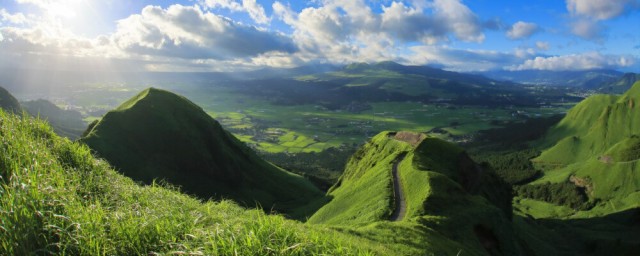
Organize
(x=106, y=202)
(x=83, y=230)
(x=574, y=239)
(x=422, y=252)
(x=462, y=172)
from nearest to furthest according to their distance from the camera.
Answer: (x=83, y=230) → (x=106, y=202) → (x=422, y=252) → (x=462, y=172) → (x=574, y=239)

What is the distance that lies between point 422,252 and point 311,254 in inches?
971

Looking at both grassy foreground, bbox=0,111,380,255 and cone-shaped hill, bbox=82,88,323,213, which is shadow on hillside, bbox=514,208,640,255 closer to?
cone-shaped hill, bbox=82,88,323,213

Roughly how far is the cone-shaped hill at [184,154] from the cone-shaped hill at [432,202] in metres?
38.9

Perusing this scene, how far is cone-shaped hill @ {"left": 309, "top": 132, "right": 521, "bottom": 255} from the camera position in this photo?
53.5 m

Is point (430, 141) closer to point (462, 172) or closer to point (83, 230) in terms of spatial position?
point (462, 172)

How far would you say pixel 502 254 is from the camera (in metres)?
64.3

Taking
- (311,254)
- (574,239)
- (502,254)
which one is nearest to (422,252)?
(311,254)

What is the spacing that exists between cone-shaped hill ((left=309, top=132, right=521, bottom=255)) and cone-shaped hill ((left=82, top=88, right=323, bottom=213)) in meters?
38.9

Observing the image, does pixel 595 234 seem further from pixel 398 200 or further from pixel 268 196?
pixel 268 196

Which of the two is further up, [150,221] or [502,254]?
[150,221]

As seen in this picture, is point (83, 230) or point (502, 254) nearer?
point (83, 230)

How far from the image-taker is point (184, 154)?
4722 inches

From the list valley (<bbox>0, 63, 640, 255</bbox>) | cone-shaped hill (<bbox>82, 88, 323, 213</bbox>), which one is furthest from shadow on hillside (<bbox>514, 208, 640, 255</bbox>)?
cone-shaped hill (<bbox>82, 88, 323, 213</bbox>)

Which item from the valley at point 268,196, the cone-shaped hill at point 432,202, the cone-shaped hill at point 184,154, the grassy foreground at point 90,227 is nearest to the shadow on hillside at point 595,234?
the valley at point 268,196
